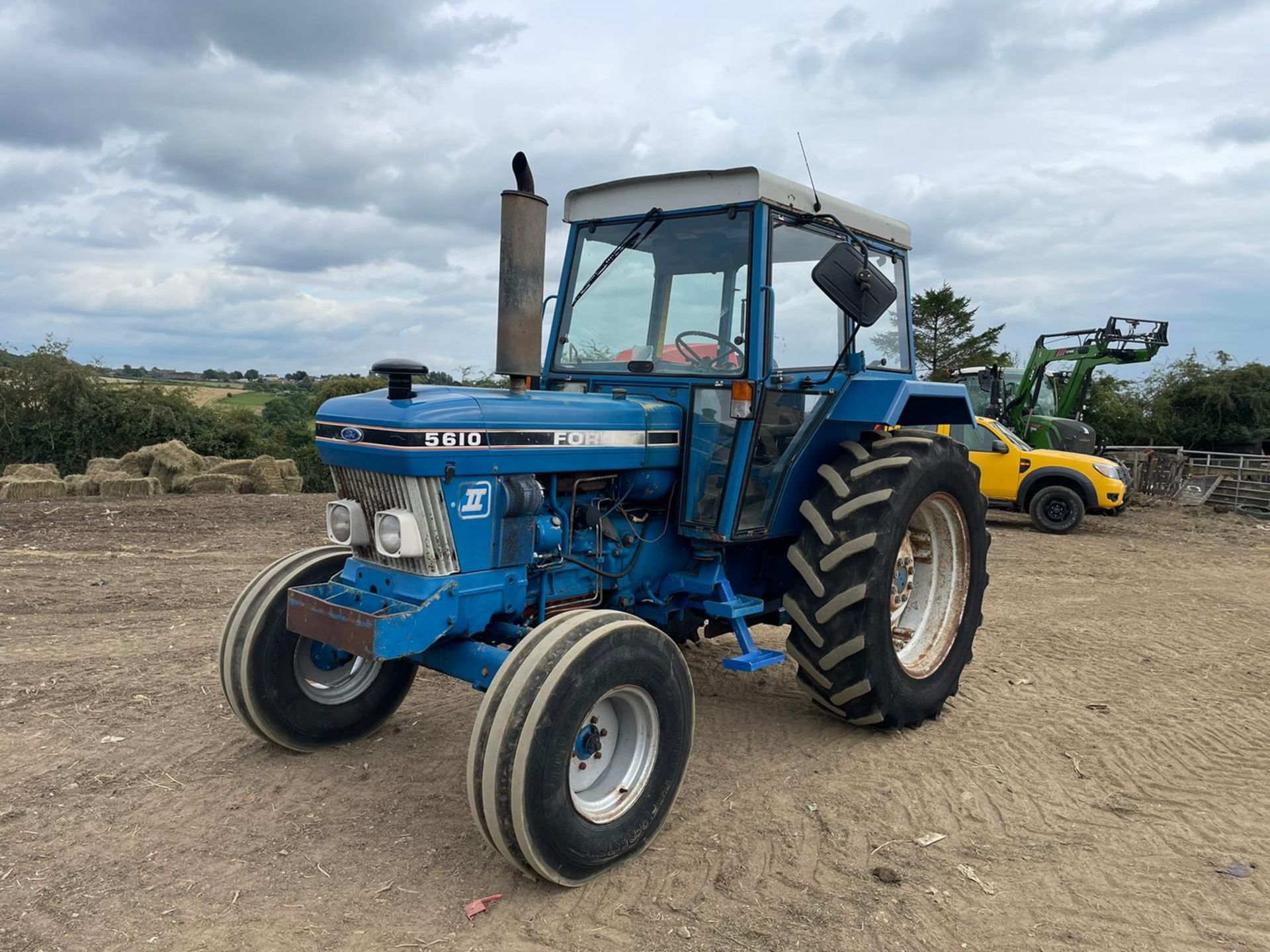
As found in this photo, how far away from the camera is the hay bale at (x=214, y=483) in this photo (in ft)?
39.6

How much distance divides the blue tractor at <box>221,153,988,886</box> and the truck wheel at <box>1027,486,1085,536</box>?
7.86m

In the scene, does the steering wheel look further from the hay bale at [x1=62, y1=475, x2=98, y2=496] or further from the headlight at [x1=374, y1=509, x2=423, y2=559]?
the hay bale at [x1=62, y1=475, x2=98, y2=496]

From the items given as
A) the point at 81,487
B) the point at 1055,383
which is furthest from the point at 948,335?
the point at 81,487

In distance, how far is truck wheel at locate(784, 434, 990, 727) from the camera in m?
4.05

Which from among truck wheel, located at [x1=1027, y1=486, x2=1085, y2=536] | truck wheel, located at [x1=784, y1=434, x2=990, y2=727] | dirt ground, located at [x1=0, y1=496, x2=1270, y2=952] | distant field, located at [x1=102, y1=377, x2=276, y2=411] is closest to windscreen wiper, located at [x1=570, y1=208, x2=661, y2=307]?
truck wheel, located at [x1=784, y1=434, x2=990, y2=727]

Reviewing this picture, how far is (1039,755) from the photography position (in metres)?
4.24

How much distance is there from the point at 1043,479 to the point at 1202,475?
5.24 metres

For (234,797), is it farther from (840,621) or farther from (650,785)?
(840,621)

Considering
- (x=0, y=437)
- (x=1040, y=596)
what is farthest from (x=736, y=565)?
(x=0, y=437)

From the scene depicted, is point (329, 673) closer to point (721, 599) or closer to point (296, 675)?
point (296, 675)

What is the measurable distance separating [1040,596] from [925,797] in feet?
15.2

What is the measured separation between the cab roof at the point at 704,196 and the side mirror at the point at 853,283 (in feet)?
1.73

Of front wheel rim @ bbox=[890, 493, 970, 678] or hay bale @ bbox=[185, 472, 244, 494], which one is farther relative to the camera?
hay bale @ bbox=[185, 472, 244, 494]

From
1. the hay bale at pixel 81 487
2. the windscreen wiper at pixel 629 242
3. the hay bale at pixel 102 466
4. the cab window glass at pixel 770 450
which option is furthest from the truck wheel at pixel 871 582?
the hay bale at pixel 102 466
